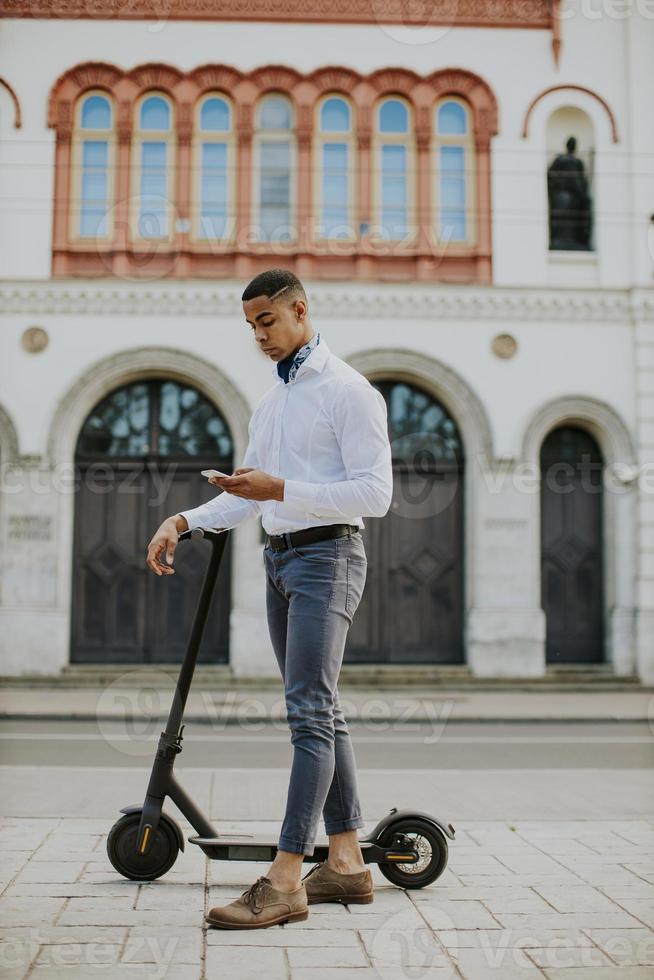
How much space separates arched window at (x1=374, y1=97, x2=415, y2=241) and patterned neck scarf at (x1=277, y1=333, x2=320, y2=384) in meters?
13.9

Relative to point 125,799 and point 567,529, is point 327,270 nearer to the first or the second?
point 567,529

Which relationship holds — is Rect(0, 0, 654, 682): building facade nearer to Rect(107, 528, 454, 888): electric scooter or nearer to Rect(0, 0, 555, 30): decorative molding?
Rect(0, 0, 555, 30): decorative molding

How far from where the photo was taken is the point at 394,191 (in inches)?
705

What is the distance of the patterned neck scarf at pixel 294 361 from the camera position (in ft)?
13.8

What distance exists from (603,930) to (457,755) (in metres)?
6.24

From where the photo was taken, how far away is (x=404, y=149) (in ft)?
59.1

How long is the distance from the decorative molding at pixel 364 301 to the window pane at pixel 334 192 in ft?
3.10

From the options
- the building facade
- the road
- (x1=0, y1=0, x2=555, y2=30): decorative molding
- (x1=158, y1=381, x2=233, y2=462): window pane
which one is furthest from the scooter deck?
(x1=0, y1=0, x2=555, y2=30): decorative molding

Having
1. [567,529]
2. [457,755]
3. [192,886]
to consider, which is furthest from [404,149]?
[192,886]

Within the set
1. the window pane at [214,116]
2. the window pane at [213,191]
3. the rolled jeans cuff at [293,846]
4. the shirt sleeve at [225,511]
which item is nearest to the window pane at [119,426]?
the window pane at [213,191]

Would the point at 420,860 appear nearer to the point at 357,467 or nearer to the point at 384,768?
the point at 357,467

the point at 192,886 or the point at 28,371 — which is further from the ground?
the point at 28,371

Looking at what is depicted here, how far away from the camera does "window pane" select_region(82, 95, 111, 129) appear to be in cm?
1773

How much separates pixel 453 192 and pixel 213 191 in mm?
3754
